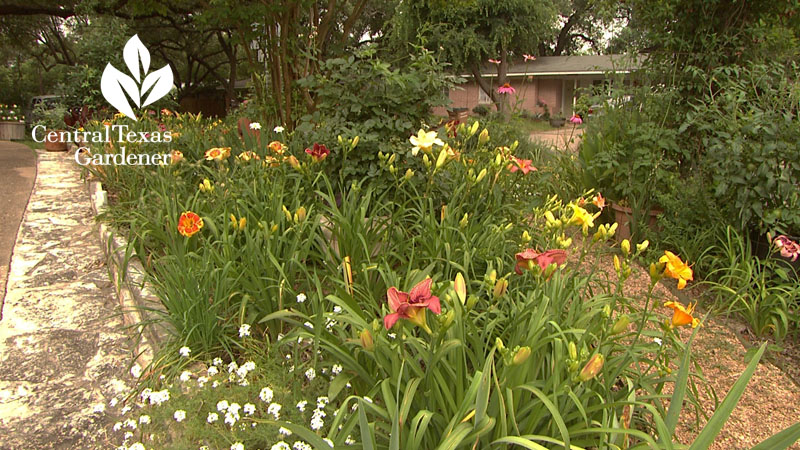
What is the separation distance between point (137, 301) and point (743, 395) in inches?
106

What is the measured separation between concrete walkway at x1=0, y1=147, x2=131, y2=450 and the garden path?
77.4 inches

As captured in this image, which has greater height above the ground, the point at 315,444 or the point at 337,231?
the point at 337,231

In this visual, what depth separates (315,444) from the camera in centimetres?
125

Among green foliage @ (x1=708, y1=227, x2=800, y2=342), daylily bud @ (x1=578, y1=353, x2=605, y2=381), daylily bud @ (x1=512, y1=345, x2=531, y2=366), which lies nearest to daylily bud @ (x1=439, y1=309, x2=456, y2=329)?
daylily bud @ (x1=512, y1=345, x2=531, y2=366)

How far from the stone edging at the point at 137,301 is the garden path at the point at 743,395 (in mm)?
1819

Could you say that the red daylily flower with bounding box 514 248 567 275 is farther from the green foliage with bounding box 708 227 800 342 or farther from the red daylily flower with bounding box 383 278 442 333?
the green foliage with bounding box 708 227 800 342

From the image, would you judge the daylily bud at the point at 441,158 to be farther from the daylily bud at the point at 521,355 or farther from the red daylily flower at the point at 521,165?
the daylily bud at the point at 521,355

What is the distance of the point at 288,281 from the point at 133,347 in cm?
69

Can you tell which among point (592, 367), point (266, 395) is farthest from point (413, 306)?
point (266, 395)

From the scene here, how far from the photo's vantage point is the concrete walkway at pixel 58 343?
1.87 meters

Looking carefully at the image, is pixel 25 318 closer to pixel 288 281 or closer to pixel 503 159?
pixel 288 281

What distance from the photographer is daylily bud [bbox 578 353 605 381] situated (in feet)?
4.25

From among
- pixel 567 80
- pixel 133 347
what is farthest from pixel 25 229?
pixel 567 80

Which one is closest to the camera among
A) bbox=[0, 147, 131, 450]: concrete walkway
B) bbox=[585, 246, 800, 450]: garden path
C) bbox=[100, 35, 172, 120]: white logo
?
bbox=[0, 147, 131, 450]: concrete walkway
